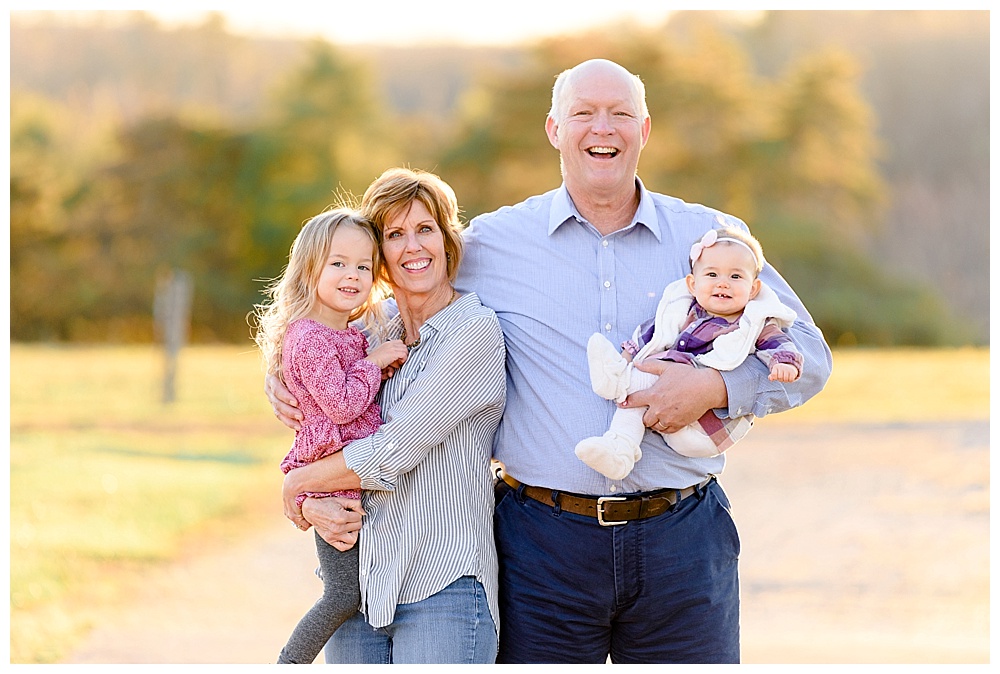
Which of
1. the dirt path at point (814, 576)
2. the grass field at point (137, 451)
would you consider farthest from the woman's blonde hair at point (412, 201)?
the grass field at point (137, 451)

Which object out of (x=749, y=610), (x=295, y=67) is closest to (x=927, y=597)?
(x=749, y=610)

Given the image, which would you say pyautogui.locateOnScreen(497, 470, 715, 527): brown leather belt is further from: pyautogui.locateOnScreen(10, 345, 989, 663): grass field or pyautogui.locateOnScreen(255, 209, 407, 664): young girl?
pyautogui.locateOnScreen(10, 345, 989, 663): grass field

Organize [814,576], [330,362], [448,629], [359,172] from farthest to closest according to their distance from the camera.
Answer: [359,172] < [814,576] < [330,362] < [448,629]

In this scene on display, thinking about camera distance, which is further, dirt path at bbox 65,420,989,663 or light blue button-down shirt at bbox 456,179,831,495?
dirt path at bbox 65,420,989,663

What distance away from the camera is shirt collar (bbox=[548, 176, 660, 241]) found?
2979mm

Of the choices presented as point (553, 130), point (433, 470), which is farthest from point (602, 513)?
point (553, 130)

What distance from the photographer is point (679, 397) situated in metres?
2.78

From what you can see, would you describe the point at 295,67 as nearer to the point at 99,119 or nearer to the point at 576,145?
the point at 99,119

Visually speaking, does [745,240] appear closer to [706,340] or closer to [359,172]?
[706,340]

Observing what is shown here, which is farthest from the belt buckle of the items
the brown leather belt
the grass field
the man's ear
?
the grass field

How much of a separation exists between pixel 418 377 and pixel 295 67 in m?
24.0

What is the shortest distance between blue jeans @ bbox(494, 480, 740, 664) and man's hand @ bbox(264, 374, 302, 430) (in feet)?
1.95

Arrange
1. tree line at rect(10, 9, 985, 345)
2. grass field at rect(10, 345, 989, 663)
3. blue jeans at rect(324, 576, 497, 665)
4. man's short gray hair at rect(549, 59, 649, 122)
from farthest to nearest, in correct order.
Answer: tree line at rect(10, 9, 985, 345)
grass field at rect(10, 345, 989, 663)
man's short gray hair at rect(549, 59, 649, 122)
blue jeans at rect(324, 576, 497, 665)

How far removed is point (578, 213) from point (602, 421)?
568 mm
